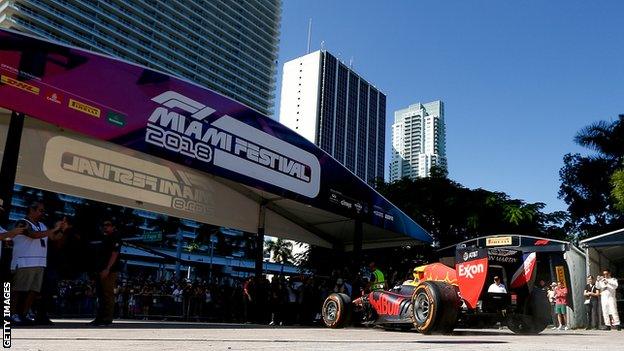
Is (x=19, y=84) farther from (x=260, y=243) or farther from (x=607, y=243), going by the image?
(x=607, y=243)

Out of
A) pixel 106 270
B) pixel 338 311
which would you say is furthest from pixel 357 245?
pixel 106 270

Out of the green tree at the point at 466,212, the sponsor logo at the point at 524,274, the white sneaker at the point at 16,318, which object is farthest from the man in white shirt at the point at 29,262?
the green tree at the point at 466,212

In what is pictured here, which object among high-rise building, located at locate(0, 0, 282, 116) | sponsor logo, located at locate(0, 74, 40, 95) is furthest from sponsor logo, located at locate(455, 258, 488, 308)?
high-rise building, located at locate(0, 0, 282, 116)

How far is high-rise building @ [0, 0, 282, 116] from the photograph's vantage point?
10062 centimetres

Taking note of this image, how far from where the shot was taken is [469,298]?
31.3 feet

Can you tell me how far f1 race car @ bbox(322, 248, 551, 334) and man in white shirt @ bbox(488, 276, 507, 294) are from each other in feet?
0.11

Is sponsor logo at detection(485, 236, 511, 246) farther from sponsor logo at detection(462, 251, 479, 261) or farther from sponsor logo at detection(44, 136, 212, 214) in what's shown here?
sponsor logo at detection(44, 136, 212, 214)

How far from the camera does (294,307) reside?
15852mm

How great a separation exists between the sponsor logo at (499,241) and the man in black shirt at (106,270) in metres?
12.8

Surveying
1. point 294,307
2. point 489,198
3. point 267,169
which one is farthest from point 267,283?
point 489,198

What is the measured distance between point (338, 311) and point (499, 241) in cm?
892

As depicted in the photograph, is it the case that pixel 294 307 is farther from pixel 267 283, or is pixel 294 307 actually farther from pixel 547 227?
pixel 547 227

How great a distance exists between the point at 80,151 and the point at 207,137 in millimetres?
2817

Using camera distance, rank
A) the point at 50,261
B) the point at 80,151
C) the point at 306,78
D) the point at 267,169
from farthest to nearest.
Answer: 1. the point at 306,78
2. the point at 267,169
3. the point at 80,151
4. the point at 50,261
